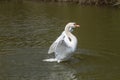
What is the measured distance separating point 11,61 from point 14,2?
2459cm

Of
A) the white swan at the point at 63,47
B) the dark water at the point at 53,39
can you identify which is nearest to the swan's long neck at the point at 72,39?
the white swan at the point at 63,47

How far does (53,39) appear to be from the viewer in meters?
20.0

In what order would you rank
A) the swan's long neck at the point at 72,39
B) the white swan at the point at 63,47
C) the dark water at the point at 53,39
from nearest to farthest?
the dark water at the point at 53,39 < the white swan at the point at 63,47 < the swan's long neck at the point at 72,39

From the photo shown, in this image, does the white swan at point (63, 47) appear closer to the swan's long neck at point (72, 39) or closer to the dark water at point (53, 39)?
the swan's long neck at point (72, 39)

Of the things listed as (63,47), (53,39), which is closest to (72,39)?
(63,47)

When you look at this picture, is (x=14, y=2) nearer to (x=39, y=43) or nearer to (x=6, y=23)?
(x=6, y=23)

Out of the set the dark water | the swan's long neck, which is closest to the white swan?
the swan's long neck

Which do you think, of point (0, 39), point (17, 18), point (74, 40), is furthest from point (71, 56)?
point (17, 18)

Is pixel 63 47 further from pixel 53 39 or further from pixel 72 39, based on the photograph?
pixel 53 39

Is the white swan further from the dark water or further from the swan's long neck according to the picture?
the dark water

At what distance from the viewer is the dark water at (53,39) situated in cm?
1391

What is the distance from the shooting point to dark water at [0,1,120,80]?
1391cm

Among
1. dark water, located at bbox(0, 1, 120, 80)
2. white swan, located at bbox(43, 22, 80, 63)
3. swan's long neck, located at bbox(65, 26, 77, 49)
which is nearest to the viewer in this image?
dark water, located at bbox(0, 1, 120, 80)

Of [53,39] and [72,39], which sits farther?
[53,39]
